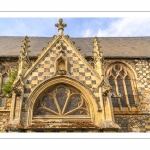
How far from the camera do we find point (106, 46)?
1666 cm

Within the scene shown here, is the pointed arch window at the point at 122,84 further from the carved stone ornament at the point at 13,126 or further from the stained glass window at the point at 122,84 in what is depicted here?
the carved stone ornament at the point at 13,126

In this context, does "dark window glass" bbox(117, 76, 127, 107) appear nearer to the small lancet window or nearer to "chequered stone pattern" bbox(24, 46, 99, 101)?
"chequered stone pattern" bbox(24, 46, 99, 101)

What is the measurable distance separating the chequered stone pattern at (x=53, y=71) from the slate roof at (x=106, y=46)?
5.27 m

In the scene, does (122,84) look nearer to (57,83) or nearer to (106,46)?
(106,46)

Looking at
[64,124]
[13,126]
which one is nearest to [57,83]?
[64,124]

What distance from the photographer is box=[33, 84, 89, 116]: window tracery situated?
7.72 metres

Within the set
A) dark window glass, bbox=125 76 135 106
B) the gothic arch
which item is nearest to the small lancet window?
the gothic arch

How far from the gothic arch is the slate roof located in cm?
622

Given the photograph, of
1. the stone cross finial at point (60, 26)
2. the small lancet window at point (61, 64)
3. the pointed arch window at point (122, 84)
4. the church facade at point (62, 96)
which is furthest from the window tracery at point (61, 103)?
the pointed arch window at point (122, 84)

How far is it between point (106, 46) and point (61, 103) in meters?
9.81

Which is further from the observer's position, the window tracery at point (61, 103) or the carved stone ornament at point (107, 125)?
the window tracery at point (61, 103)

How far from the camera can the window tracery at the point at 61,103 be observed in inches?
304

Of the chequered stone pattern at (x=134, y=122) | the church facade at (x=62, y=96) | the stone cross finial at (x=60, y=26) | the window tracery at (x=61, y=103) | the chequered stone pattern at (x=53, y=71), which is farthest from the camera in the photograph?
the chequered stone pattern at (x=134, y=122)
